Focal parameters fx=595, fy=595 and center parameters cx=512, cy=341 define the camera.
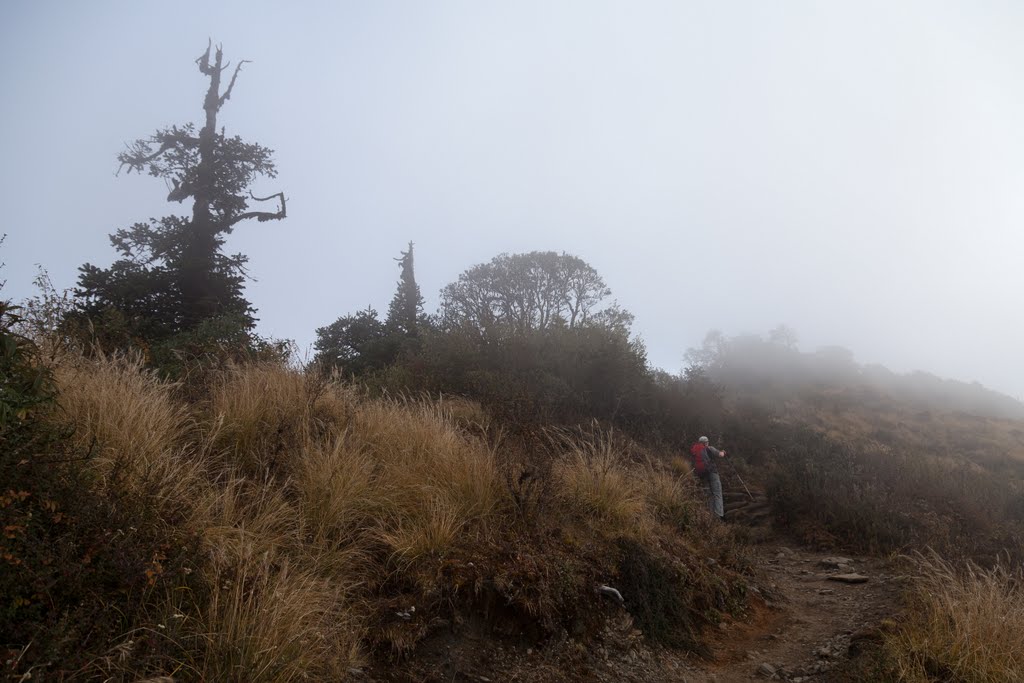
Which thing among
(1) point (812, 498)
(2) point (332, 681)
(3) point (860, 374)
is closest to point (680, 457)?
(1) point (812, 498)

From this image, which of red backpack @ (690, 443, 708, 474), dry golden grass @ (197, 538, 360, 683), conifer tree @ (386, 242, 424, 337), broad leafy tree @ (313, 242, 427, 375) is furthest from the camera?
conifer tree @ (386, 242, 424, 337)

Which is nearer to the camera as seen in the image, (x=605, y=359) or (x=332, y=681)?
(x=332, y=681)

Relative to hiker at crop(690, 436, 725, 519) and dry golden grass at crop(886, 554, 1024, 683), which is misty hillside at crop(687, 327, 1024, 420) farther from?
dry golden grass at crop(886, 554, 1024, 683)

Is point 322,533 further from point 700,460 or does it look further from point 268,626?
point 700,460

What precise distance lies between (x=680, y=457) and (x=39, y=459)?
1068 centimetres

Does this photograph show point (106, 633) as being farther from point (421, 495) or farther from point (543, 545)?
point (543, 545)

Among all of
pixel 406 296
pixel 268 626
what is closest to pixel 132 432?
pixel 268 626

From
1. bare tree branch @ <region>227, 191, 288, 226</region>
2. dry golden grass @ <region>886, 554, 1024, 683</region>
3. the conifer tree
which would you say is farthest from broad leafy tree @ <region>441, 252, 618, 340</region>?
dry golden grass @ <region>886, 554, 1024, 683</region>

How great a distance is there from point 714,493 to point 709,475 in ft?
1.07

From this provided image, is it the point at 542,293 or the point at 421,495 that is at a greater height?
the point at 542,293

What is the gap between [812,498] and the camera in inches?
384

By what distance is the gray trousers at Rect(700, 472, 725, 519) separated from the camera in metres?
10.1

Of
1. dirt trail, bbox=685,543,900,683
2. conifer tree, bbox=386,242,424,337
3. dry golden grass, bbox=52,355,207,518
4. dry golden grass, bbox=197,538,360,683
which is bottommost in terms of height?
dirt trail, bbox=685,543,900,683

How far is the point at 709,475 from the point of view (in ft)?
34.1
